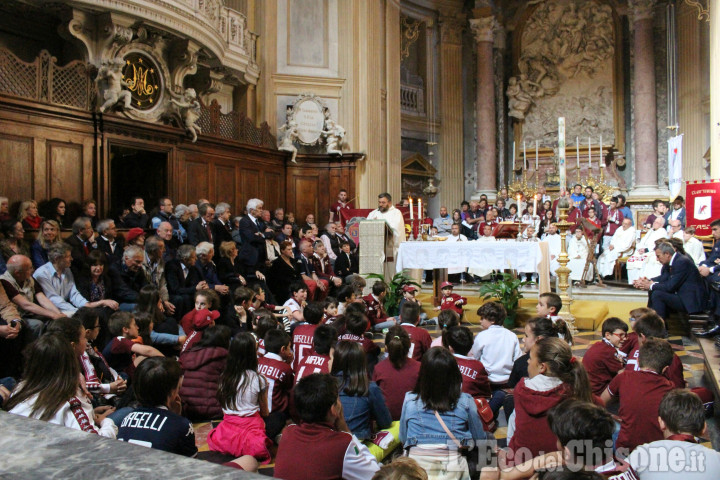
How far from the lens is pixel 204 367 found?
430 centimetres

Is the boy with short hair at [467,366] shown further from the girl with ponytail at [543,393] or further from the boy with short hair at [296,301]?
the boy with short hair at [296,301]

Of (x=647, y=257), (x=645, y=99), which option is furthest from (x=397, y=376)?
(x=645, y=99)

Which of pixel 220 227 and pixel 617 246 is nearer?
pixel 220 227

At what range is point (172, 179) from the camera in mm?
10703

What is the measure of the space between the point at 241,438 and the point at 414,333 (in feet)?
5.96

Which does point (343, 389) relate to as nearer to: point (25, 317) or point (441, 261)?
point (25, 317)

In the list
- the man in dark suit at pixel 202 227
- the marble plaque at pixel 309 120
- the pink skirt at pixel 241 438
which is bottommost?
the pink skirt at pixel 241 438

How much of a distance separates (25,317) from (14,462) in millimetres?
4286

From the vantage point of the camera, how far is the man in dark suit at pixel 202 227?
27.9 ft

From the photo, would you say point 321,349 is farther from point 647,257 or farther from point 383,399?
point 647,257

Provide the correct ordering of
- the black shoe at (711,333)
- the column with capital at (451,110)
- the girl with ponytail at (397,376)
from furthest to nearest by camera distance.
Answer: the column with capital at (451,110)
the black shoe at (711,333)
the girl with ponytail at (397,376)

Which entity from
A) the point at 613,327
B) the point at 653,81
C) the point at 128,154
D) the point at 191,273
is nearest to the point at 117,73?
the point at 128,154

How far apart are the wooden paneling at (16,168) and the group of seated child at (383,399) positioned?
455 centimetres

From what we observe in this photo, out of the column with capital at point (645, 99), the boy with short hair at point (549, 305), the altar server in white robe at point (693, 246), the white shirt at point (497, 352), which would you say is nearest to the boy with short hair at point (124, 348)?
the white shirt at point (497, 352)
